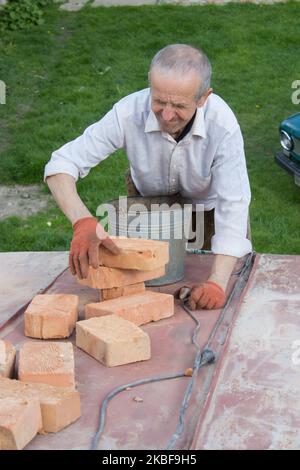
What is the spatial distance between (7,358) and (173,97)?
43.4 inches

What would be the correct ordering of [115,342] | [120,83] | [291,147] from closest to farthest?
1. [115,342]
2. [291,147]
3. [120,83]

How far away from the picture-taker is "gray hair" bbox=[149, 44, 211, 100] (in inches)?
115

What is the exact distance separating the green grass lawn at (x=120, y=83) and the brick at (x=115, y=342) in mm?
2829

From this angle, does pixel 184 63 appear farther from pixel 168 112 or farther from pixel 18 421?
pixel 18 421

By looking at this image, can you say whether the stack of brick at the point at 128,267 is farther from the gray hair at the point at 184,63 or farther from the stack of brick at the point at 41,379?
the gray hair at the point at 184,63

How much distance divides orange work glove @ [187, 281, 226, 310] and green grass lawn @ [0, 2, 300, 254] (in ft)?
8.45

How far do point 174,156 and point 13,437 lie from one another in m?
1.56

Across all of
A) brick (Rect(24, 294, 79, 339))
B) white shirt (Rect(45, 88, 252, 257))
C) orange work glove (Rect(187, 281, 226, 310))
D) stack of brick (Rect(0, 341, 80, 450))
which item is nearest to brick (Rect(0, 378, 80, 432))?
stack of brick (Rect(0, 341, 80, 450))

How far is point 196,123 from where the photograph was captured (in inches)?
125

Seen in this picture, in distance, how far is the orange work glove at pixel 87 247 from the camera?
2840 mm

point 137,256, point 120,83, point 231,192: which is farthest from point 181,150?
point 120,83

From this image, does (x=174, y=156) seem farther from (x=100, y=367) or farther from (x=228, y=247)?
(x=100, y=367)

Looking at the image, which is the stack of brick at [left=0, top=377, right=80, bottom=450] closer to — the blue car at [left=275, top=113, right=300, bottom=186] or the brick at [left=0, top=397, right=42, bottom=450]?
the brick at [left=0, top=397, right=42, bottom=450]

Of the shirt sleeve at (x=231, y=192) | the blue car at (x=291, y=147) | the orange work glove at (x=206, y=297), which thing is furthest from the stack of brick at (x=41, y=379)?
the blue car at (x=291, y=147)
